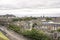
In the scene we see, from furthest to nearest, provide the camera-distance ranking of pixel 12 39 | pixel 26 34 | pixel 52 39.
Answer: pixel 52 39
pixel 26 34
pixel 12 39

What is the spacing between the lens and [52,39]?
392 inches

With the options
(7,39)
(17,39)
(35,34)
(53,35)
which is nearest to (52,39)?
(53,35)

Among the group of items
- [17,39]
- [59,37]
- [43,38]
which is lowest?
[59,37]

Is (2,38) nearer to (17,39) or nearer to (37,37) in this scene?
(17,39)

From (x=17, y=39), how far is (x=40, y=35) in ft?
5.63

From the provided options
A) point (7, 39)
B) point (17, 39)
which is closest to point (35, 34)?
point (17, 39)

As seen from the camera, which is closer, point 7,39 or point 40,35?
point 7,39

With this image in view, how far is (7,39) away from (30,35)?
Answer: 2.05 m

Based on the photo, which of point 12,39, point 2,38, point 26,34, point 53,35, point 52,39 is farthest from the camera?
point 53,35

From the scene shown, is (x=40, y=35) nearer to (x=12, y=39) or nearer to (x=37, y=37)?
(x=37, y=37)

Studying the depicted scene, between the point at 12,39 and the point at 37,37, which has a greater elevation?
the point at 12,39

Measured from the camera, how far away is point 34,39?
8414 mm

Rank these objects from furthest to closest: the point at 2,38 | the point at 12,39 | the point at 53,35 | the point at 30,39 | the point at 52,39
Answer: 1. the point at 53,35
2. the point at 52,39
3. the point at 30,39
4. the point at 12,39
5. the point at 2,38

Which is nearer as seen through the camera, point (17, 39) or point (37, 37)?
point (17, 39)
